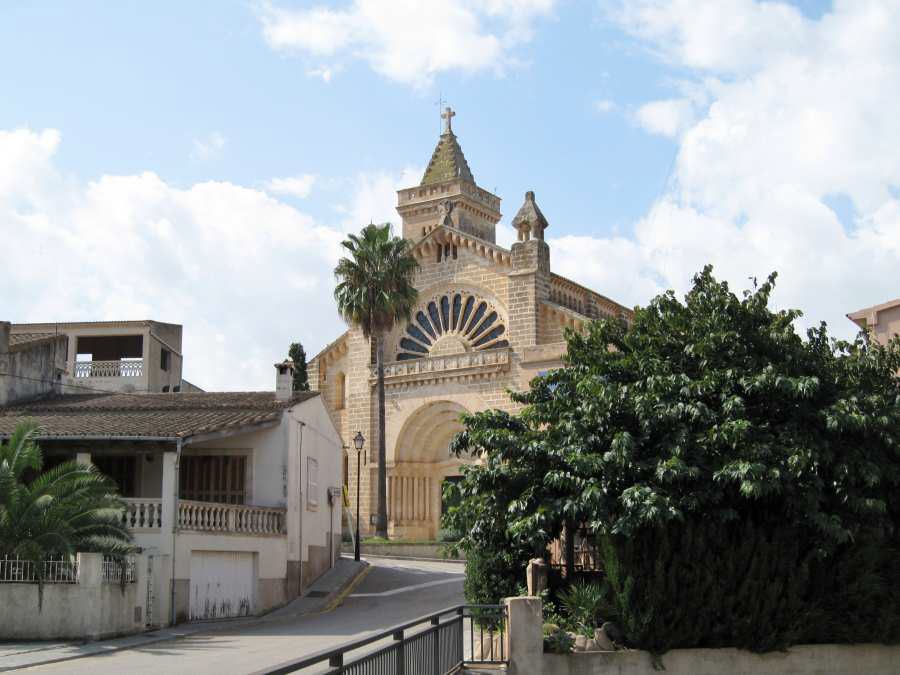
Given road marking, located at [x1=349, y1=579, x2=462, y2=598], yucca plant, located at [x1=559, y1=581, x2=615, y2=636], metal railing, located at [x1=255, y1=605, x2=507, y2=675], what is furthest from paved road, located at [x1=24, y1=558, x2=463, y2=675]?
yucca plant, located at [x1=559, y1=581, x2=615, y2=636]

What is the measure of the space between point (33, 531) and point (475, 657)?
8.69 meters

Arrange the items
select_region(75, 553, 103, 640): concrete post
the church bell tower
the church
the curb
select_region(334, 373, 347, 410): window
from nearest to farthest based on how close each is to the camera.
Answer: select_region(75, 553, 103, 640): concrete post, the curb, the church, select_region(334, 373, 347, 410): window, the church bell tower

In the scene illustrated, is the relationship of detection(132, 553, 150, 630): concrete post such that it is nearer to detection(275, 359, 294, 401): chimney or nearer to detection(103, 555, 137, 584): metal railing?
detection(103, 555, 137, 584): metal railing

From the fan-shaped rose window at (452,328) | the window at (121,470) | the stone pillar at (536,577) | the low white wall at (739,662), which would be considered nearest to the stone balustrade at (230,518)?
the window at (121,470)

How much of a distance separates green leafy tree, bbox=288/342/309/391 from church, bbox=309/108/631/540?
47cm

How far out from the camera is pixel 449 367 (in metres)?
47.5

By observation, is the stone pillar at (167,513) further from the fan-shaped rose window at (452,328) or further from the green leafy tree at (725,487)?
the fan-shaped rose window at (452,328)

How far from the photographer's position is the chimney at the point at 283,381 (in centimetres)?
3011

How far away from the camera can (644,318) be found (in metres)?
19.7

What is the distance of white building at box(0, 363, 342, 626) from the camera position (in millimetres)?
22906

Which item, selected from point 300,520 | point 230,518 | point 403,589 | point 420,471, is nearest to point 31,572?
point 230,518

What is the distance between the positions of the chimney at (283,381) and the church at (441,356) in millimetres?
15786

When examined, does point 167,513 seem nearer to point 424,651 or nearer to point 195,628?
point 195,628

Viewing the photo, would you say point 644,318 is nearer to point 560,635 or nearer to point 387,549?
point 560,635
